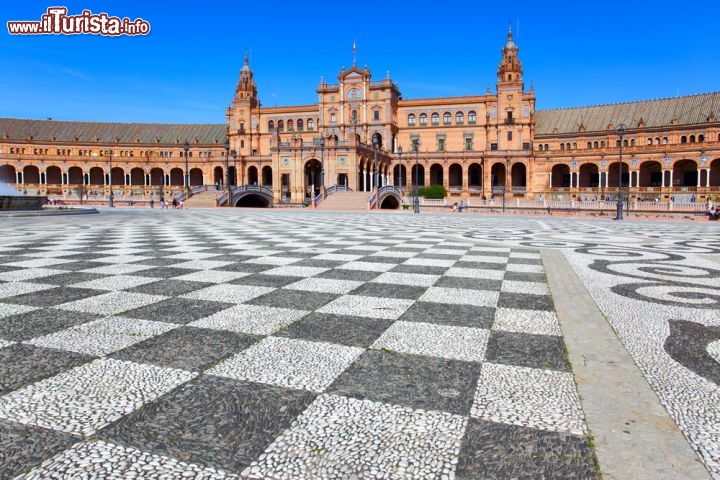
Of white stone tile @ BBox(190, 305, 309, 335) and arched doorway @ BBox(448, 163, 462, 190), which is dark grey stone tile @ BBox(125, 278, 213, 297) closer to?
white stone tile @ BBox(190, 305, 309, 335)

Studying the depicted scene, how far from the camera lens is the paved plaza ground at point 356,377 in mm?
2137

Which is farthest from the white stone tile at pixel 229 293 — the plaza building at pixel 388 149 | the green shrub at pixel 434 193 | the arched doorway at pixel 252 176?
the arched doorway at pixel 252 176

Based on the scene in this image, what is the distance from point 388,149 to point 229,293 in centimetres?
6271

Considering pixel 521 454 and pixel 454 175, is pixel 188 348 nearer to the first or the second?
pixel 521 454

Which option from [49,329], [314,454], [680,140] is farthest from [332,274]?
[680,140]

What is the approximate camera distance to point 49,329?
389cm

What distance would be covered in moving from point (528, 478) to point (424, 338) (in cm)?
182

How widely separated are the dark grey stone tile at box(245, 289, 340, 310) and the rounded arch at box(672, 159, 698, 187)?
64305 mm

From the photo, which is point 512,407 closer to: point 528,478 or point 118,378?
point 528,478

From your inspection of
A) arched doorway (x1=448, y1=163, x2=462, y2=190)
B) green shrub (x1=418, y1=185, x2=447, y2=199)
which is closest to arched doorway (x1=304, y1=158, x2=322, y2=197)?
green shrub (x1=418, y1=185, x2=447, y2=199)

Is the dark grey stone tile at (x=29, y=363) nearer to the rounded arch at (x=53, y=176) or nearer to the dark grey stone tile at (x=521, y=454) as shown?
the dark grey stone tile at (x=521, y=454)

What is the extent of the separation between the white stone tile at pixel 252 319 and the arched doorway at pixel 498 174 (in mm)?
65079

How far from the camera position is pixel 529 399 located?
271cm

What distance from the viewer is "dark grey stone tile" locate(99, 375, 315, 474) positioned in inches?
85.7
